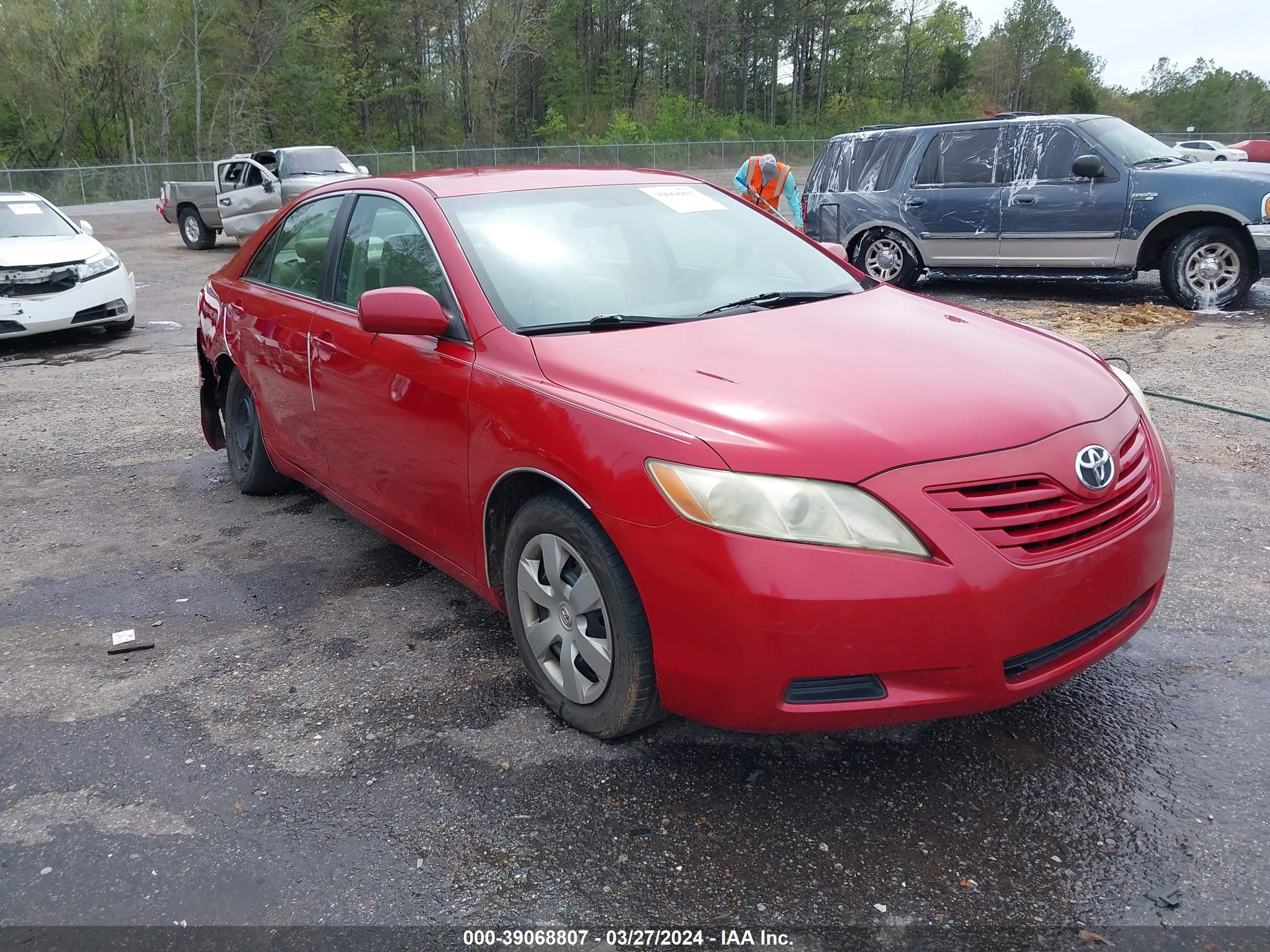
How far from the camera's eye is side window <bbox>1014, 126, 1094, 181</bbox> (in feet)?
33.9

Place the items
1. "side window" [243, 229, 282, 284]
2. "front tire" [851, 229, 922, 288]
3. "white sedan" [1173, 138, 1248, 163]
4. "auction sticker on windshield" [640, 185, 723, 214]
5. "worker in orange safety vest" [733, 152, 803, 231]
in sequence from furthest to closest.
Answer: "worker in orange safety vest" [733, 152, 803, 231], "front tire" [851, 229, 922, 288], "white sedan" [1173, 138, 1248, 163], "side window" [243, 229, 282, 284], "auction sticker on windshield" [640, 185, 723, 214]

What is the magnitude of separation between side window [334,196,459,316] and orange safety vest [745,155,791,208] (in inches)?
368

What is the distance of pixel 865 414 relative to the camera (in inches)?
104

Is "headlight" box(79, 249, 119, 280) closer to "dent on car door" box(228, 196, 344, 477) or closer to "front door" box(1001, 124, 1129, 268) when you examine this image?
"dent on car door" box(228, 196, 344, 477)

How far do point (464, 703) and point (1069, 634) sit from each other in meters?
1.83

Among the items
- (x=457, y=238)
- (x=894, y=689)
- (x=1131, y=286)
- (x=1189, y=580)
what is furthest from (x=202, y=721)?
(x=1131, y=286)

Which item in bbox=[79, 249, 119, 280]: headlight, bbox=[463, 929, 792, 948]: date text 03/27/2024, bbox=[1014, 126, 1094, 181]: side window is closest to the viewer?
bbox=[463, 929, 792, 948]: date text 03/27/2024

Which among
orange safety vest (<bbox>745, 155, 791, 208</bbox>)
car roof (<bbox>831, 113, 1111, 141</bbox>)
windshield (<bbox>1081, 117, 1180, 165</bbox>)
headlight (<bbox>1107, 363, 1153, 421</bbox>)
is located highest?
car roof (<bbox>831, 113, 1111, 141</bbox>)

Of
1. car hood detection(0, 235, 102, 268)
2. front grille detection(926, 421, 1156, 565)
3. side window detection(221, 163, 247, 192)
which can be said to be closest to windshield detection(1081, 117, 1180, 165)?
front grille detection(926, 421, 1156, 565)

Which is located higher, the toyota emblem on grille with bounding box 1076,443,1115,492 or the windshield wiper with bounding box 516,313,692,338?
the windshield wiper with bounding box 516,313,692,338

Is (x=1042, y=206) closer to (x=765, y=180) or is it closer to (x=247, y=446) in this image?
(x=765, y=180)

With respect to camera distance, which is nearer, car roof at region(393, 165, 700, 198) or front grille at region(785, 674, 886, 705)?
front grille at region(785, 674, 886, 705)

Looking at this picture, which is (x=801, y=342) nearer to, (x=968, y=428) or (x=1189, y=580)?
(x=968, y=428)

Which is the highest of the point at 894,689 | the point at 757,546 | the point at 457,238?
the point at 457,238
